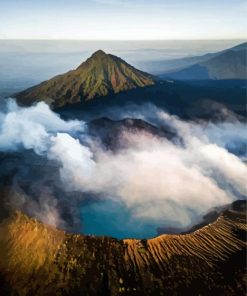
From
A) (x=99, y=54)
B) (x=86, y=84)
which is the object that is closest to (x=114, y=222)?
(x=86, y=84)

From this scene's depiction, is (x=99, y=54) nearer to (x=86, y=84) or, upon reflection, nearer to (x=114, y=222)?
(x=86, y=84)

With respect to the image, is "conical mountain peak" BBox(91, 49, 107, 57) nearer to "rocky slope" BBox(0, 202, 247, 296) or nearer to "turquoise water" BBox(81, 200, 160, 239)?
"turquoise water" BBox(81, 200, 160, 239)

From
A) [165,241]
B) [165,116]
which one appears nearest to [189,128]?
[165,116]

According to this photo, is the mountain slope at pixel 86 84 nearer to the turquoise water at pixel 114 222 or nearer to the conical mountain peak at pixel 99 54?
the conical mountain peak at pixel 99 54

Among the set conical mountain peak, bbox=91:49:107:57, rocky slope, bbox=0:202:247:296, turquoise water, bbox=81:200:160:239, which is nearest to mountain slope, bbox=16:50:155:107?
conical mountain peak, bbox=91:49:107:57

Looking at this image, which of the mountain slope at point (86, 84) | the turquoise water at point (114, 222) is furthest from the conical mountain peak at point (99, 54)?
the turquoise water at point (114, 222)

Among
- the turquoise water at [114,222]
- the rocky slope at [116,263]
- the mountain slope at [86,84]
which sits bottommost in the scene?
the turquoise water at [114,222]
